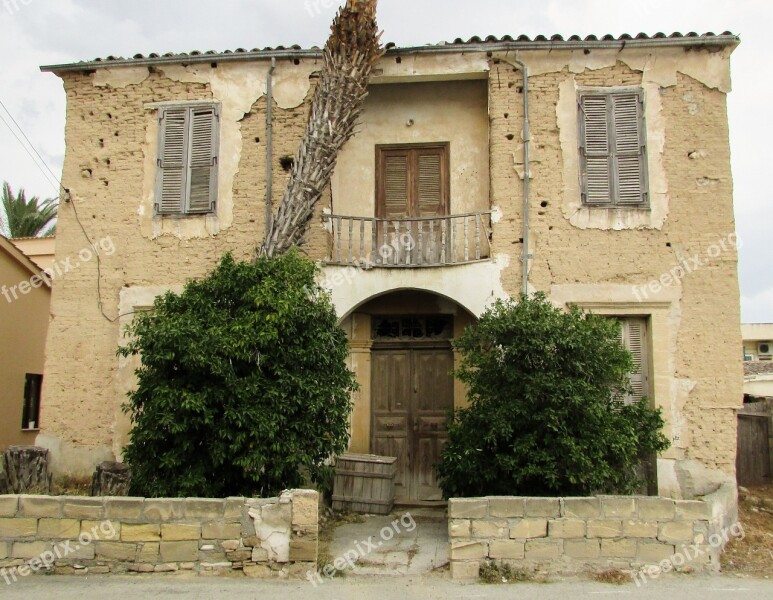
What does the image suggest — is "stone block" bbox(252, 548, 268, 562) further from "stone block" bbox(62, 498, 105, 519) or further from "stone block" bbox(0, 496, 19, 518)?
"stone block" bbox(0, 496, 19, 518)

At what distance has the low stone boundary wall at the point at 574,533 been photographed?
6953mm

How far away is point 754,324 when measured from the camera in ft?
103

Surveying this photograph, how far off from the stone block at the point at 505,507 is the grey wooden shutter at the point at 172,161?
6580 millimetres

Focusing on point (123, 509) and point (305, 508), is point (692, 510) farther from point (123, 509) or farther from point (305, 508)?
point (123, 509)

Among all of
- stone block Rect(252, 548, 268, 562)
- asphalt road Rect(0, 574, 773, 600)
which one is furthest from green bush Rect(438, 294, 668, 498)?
stone block Rect(252, 548, 268, 562)

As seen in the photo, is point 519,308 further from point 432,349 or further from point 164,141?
point 164,141

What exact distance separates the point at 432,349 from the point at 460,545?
4.54 metres

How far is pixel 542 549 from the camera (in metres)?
6.97

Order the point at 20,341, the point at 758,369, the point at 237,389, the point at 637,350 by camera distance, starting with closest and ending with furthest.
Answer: the point at 237,389 → the point at 637,350 → the point at 20,341 → the point at 758,369

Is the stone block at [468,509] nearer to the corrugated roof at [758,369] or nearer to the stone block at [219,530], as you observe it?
the stone block at [219,530]

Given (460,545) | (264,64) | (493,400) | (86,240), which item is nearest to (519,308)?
(493,400)

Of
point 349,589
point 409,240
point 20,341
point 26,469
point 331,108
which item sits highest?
point 331,108

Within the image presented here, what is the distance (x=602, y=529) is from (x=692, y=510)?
3.08ft

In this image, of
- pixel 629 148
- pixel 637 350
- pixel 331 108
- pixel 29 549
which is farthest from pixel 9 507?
pixel 629 148
